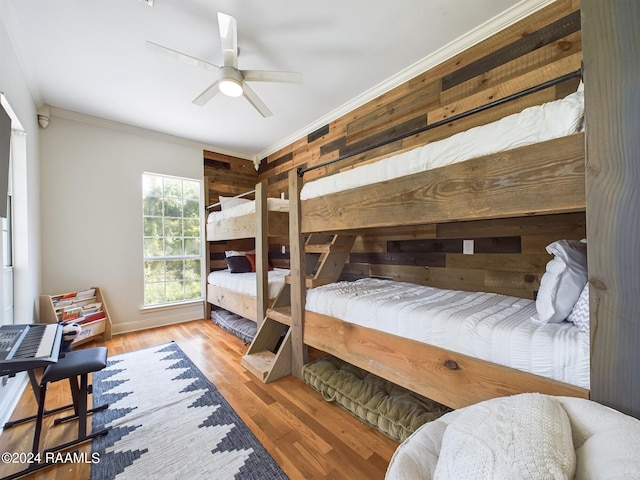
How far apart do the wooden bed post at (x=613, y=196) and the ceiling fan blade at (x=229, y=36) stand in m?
1.68

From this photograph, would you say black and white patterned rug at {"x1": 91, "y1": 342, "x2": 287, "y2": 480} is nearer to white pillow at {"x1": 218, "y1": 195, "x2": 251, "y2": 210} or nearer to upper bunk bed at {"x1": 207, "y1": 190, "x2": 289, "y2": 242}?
upper bunk bed at {"x1": 207, "y1": 190, "x2": 289, "y2": 242}

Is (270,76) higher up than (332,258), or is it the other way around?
(270,76)

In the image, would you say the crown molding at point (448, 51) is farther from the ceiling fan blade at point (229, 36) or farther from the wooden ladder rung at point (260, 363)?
the wooden ladder rung at point (260, 363)

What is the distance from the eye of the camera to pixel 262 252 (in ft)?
8.04

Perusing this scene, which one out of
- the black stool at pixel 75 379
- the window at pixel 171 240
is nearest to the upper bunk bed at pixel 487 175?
the black stool at pixel 75 379

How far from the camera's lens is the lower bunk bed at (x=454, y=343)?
3.03 feet

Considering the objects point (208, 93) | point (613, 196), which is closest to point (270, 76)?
point (208, 93)

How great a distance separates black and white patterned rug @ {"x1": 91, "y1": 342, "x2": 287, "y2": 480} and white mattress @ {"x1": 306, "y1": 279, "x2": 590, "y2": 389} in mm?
856

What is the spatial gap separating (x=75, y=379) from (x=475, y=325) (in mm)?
2208

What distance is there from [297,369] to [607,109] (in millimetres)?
2183

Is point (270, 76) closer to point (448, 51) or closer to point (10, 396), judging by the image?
point (448, 51)

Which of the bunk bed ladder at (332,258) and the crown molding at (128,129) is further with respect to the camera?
the crown molding at (128,129)

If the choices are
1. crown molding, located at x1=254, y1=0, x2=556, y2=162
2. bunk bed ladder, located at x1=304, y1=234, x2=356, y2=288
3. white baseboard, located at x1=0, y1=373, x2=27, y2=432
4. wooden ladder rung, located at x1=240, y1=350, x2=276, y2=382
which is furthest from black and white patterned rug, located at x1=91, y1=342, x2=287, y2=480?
crown molding, located at x1=254, y1=0, x2=556, y2=162

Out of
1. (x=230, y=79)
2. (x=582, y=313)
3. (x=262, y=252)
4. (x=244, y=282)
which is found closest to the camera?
(x=582, y=313)
